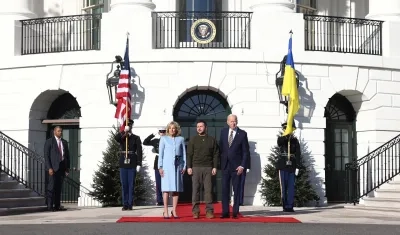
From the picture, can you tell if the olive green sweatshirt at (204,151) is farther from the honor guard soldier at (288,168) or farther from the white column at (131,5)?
the white column at (131,5)

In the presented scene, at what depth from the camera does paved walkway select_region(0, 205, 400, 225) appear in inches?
874

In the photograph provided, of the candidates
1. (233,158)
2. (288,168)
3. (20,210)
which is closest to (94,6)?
(20,210)

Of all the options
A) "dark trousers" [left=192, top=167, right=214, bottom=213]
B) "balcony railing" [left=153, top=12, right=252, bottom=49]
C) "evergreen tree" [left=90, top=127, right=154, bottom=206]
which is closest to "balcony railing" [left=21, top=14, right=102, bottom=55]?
"balcony railing" [left=153, top=12, right=252, bottom=49]

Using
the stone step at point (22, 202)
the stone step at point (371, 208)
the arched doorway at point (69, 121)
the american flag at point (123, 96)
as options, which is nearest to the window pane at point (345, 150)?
the stone step at point (371, 208)

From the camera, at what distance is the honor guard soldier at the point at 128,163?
1025 inches

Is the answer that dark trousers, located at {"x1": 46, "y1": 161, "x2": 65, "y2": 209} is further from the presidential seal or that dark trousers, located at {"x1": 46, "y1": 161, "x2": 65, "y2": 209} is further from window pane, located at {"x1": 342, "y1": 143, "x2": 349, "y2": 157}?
window pane, located at {"x1": 342, "y1": 143, "x2": 349, "y2": 157}

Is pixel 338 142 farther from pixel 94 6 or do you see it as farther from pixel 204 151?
pixel 204 151

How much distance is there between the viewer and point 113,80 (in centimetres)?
2972

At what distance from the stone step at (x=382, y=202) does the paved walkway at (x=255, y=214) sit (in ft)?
1.45

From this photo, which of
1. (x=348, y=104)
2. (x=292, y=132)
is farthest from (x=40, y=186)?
(x=348, y=104)

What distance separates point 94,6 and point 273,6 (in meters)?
6.21

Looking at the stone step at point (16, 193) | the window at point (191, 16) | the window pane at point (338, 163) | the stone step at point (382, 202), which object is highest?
the window at point (191, 16)

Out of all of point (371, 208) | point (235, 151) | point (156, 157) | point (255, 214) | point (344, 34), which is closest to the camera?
point (235, 151)

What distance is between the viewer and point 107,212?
25234 millimetres
